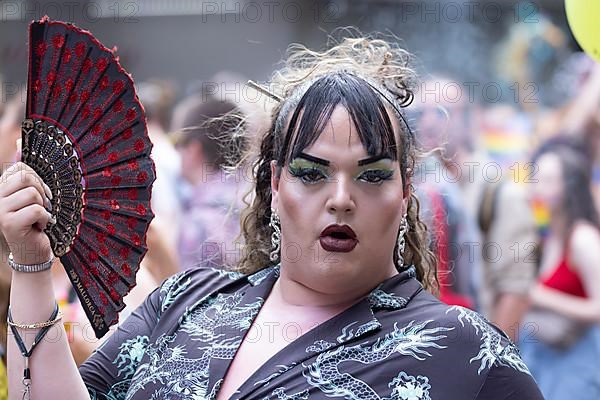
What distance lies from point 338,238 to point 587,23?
1.06m

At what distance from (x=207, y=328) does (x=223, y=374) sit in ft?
0.52

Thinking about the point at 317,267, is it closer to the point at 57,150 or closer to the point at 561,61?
the point at 57,150

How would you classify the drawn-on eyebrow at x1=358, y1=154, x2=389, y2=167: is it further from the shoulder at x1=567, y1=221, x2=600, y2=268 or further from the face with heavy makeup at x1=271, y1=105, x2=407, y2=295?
the shoulder at x1=567, y1=221, x2=600, y2=268

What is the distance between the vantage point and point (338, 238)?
2066mm

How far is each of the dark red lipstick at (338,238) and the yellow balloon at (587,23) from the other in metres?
1.02

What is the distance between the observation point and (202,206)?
15.3 feet

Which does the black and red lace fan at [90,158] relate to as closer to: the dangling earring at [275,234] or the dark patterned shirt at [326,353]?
the dark patterned shirt at [326,353]

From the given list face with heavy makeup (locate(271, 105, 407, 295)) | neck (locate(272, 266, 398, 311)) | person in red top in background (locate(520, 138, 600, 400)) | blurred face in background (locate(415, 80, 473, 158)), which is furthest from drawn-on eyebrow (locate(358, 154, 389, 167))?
person in red top in background (locate(520, 138, 600, 400))

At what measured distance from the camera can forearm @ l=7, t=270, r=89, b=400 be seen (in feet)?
6.80

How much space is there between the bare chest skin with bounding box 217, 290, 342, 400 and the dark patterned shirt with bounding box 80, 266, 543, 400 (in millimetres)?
18

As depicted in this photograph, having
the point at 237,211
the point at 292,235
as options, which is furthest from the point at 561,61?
the point at 292,235

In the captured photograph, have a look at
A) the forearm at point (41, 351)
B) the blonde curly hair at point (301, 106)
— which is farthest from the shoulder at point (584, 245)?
the forearm at point (41, 351)

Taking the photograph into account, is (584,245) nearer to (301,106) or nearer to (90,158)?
(301,106)


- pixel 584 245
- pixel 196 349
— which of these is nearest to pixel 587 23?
pixel 196 349
